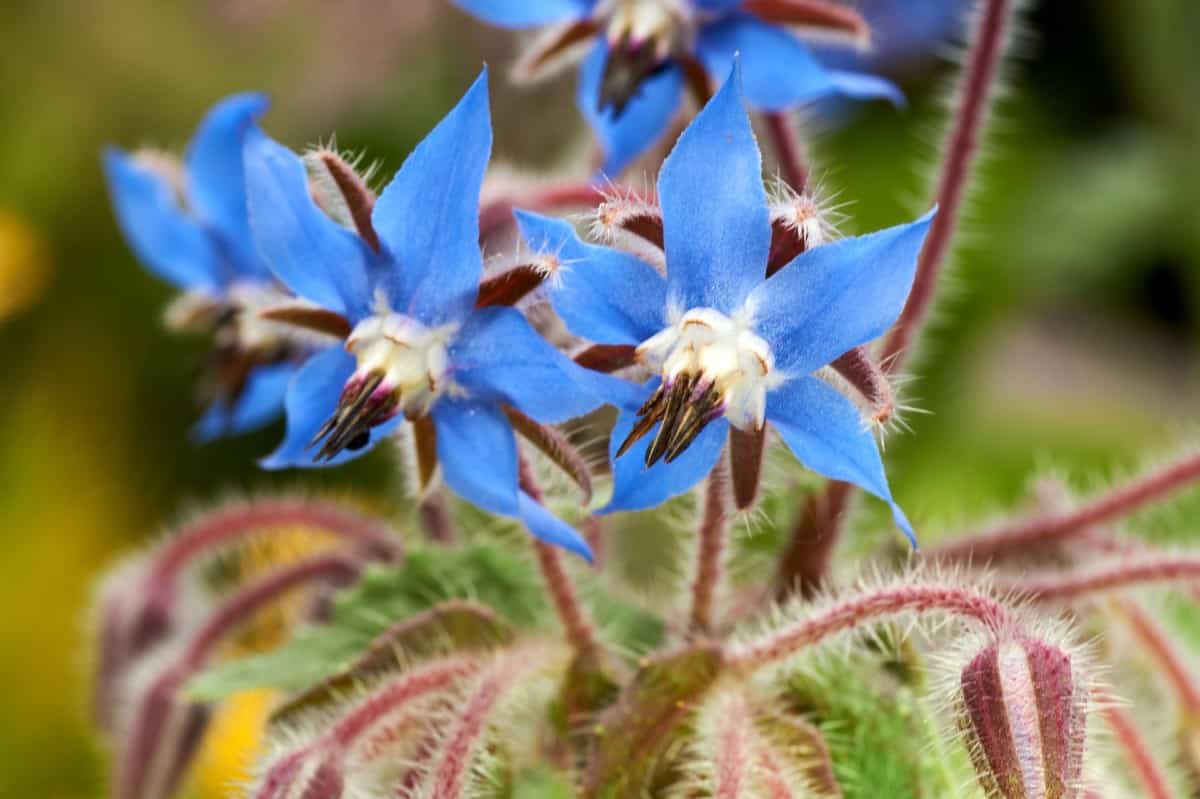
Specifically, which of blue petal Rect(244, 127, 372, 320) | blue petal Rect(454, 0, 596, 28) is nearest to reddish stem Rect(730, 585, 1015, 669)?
blue petal Rect(244, 127, 372, 320)

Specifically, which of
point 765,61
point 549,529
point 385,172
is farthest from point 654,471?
point 385,172

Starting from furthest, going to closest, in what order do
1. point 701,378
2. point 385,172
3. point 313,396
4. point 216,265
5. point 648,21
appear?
point 385,172, point 216,265, point 648,21, point 313,396, point 701,378

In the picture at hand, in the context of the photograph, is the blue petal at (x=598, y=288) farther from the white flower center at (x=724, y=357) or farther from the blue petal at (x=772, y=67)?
the blue petal at (x=772, y=67)

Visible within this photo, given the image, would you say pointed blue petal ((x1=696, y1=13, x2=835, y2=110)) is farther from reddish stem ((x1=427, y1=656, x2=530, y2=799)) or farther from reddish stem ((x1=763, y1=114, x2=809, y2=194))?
reddish stem ((x1=427, y1=656, x2=530, y2=799))

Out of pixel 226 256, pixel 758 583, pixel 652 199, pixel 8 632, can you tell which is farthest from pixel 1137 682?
pixel 8 632

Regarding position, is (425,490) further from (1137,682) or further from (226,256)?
(1137,682)

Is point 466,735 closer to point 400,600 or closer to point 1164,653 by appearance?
point 400,600

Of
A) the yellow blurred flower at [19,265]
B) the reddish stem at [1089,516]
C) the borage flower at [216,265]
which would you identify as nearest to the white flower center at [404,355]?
the borage flower at [216,265]
